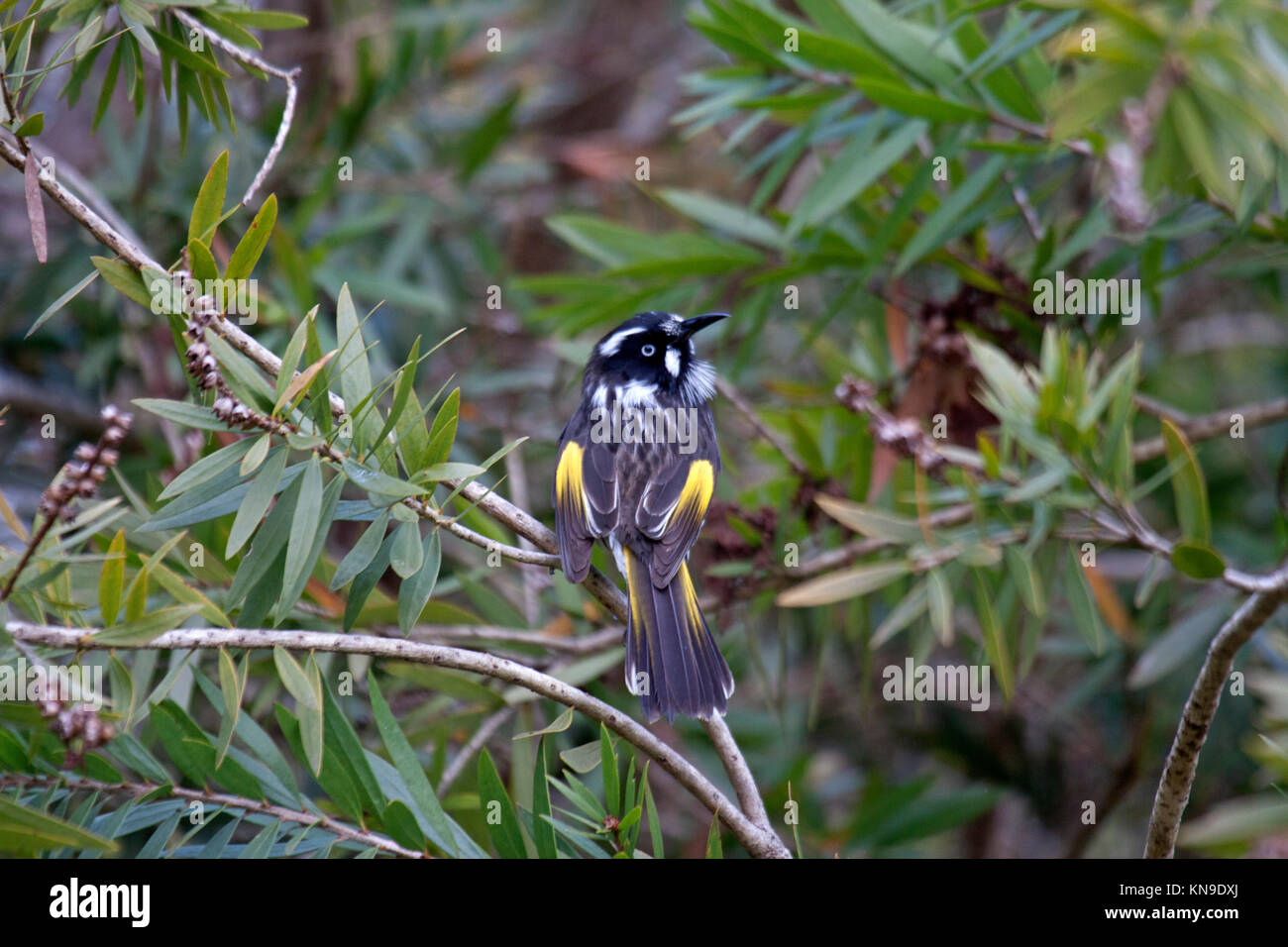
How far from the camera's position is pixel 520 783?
315cm

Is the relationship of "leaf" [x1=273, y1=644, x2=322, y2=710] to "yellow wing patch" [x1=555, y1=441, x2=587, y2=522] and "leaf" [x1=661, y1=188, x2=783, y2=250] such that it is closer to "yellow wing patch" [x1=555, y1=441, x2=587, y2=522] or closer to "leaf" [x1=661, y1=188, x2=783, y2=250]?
"yellow wing patch" [x1=555, y1=441, x2=587, y2=522]

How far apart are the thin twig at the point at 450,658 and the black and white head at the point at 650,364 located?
173cm

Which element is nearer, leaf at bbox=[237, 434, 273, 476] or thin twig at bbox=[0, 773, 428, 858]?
leaf at bbox=[237, 434, 273, 476]

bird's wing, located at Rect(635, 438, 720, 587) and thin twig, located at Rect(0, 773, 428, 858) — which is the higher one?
bird's wing, located at Rect(635, 438, 720, 587)

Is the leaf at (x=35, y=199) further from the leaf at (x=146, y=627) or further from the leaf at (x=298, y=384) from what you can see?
the leaf at (x=146, y=627)

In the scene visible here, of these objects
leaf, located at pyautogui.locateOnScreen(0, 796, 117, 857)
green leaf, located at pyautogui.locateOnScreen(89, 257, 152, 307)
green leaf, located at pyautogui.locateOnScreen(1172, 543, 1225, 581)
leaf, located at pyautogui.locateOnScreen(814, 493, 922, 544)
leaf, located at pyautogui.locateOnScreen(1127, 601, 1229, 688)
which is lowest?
leaf, located at pyautogui.locateOnScreen(0, 796, 117, 857)

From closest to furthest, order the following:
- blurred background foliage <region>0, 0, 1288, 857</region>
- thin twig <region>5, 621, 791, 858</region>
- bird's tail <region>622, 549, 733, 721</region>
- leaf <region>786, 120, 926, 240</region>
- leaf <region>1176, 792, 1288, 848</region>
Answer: leaf <region>1176, 792, 1288, 848</region> < thin twig <region>5, 621, 791, 858</region> < blurred background foliage <region>0, 0, 1288, 857</region> < bird's tail <region>622, 549, 733, 721</region> < leaf <region>786, 120, 926, 240</region>

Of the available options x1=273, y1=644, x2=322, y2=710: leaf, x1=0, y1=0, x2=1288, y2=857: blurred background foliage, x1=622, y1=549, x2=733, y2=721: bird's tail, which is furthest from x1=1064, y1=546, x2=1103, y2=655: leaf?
x1=273, y1=644, x2=322, y2=710: leaf

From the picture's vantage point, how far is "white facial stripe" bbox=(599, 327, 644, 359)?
369 cm

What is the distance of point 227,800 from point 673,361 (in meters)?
2.06

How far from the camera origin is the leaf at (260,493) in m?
1.90

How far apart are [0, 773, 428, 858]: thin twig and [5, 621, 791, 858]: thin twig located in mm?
435

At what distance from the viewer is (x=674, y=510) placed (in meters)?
3.09

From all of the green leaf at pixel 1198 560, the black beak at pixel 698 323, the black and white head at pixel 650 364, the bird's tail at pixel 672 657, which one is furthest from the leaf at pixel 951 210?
the green leaf at pixel 1198 560
